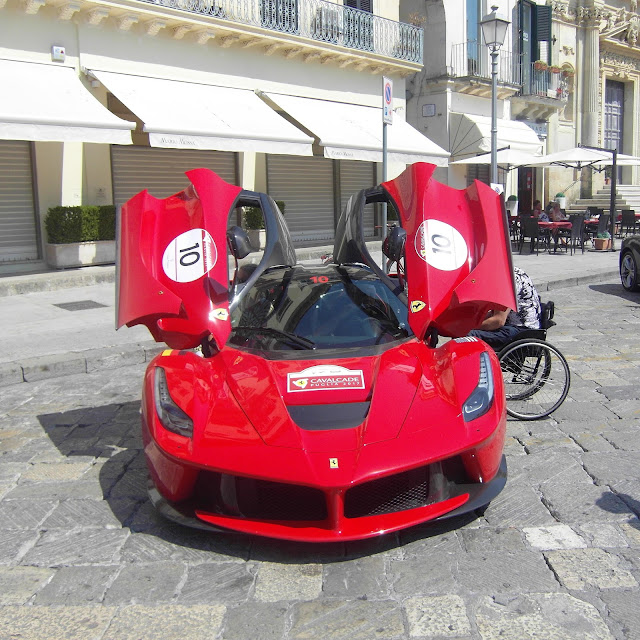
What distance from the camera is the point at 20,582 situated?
9.90ft

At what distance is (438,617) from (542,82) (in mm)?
26608

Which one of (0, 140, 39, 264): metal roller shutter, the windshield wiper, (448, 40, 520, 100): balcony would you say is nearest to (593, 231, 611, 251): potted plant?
(448, 40, 520, 100): balcony

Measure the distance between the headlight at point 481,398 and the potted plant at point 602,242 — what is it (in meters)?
16.2

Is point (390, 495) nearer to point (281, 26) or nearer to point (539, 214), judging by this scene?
point (281, 26)

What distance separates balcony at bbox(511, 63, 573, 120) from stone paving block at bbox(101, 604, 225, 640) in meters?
25.2

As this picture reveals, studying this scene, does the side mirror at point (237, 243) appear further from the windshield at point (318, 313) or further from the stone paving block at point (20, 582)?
the stone paving block at point (20, 582)

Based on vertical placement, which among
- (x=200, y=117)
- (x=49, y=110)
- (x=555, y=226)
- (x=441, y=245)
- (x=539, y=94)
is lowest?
(x=441, y=245)

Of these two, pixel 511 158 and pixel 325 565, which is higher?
pixel 511 158

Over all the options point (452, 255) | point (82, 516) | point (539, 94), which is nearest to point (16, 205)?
A: point (82, 516)

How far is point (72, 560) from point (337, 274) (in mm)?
2331

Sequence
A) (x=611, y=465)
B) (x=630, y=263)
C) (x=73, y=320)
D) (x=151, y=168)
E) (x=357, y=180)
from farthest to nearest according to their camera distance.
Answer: (x=357, y=180) → (x=151, y=168) → (x=630, y=263) → (x=73, y=320) → (x=611, y=465)

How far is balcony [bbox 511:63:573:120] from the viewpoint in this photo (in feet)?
83.7

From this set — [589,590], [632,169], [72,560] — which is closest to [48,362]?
[72,560]

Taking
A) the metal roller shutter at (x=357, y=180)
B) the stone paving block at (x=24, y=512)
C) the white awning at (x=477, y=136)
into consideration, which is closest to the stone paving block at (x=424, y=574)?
the stone paving block at (x=24, y=512)
